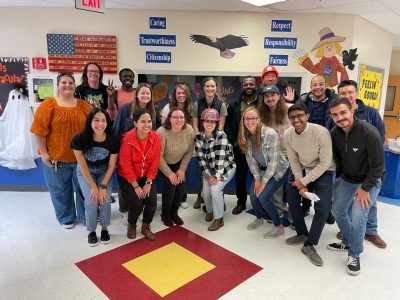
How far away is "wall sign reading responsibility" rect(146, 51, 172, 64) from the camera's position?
4328 millimetres

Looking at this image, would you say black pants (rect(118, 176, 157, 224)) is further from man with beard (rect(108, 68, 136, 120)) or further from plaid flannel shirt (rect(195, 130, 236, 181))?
man with beard (rect(108, 68, 136, 120))

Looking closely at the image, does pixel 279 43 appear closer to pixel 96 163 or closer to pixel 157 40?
pixel 157 40

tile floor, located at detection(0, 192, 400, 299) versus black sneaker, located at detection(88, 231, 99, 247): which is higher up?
black sneaker, located at detection(88, 231, 99, 247)

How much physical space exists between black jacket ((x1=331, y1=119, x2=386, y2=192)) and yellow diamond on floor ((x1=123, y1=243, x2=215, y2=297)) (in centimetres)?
138

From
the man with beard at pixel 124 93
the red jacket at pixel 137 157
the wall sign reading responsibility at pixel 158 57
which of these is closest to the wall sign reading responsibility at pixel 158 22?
the wall sign reading responsibility at pixel 158 57

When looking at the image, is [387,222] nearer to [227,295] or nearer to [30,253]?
[227,295]

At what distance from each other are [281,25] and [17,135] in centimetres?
430

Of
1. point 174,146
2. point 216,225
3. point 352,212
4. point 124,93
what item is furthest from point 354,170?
point 124,93

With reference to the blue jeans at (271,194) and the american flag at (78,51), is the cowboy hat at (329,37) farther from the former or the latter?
the american flag at (78,51)

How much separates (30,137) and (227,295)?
366 centimetres

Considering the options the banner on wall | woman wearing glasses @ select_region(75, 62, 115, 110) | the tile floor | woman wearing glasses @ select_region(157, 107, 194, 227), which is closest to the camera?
the tile floor

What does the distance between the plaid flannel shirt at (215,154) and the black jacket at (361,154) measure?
104 cm

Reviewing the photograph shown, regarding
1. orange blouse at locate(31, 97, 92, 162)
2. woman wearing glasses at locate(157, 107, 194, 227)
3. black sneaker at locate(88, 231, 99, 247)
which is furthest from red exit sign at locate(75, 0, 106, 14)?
black sneaker at locate(88, 231, 99, 247)

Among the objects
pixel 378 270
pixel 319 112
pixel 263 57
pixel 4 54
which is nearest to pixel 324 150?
pixel 319 112
